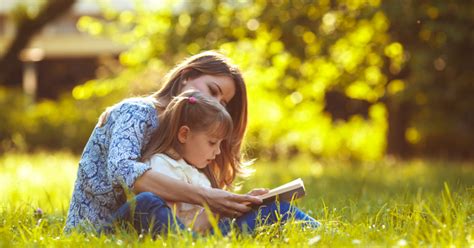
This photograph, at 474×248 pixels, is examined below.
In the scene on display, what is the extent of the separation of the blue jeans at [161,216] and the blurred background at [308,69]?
242 centimetres

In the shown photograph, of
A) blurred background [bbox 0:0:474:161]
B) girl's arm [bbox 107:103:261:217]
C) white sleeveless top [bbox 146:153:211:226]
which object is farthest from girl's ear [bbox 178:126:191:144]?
blurred background [bbox 0:0:474:161]

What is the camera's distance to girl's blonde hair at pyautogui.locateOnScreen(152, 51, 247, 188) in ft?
14.4

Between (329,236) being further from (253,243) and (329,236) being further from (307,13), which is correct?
(307,13)

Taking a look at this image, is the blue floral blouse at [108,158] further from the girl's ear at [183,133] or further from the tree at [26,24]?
the tree at [26,24]

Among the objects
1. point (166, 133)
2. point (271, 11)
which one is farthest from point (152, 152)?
point (271, 11)

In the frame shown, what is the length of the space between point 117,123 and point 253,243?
3.29 feet

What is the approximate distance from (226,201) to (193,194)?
0.15 metres

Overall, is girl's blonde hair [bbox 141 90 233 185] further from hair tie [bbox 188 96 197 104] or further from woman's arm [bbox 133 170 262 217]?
woman's arm [bbox 133 170 262 217]

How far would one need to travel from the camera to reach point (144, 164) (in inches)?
141

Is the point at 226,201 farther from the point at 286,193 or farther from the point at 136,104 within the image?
the point at 136,104

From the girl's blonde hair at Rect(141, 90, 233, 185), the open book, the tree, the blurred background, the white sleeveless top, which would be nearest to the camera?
the open book

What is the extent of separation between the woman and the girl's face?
0.52 feet

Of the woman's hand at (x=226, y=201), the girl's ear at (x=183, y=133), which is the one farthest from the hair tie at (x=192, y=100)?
the woman's hand at (x=226, y=201)


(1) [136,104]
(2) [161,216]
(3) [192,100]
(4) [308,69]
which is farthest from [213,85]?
(4) [308,69]
